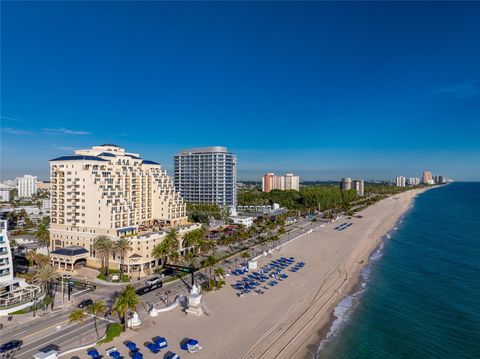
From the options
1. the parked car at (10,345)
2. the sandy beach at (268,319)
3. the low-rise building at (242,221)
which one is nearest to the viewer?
the parked car at (10,345)

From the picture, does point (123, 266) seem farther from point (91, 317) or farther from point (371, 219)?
point (371, 219)

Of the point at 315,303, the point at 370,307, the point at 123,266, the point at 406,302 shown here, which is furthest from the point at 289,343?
the point at 123,266

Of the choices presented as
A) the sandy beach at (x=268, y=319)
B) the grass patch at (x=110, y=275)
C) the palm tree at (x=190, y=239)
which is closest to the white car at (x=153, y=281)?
→ the grass patch at (x=110, y=275)

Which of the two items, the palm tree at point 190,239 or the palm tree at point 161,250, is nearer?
the palm tree at point 161,250

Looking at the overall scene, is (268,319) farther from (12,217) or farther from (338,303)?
(12,217)

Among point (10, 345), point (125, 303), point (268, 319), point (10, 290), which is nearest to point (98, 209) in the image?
point (10, 290)

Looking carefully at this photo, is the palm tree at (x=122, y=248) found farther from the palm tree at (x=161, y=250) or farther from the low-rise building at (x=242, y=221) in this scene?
the low-rise building at (x=242, y=221)
